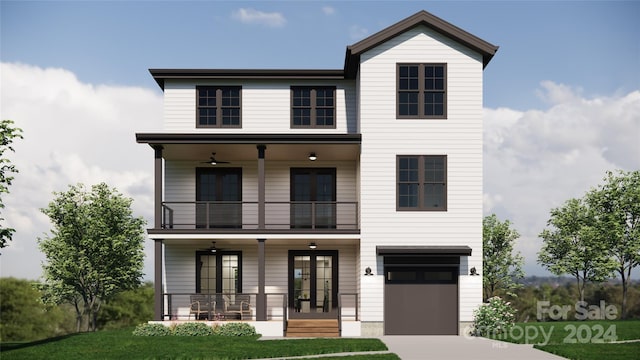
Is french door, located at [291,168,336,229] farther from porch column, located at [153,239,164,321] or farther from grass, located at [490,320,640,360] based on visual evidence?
grass, located at [490,320,640,360]

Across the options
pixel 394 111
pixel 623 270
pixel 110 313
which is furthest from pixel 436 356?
pixel 110 313

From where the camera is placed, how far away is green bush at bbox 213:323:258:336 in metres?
22.6

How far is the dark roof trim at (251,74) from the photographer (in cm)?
2641

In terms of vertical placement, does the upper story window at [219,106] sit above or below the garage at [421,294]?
above

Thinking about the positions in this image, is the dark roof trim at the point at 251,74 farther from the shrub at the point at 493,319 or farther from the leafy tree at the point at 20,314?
the leafy tree at the point at 20,314

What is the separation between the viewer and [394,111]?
23.5 m

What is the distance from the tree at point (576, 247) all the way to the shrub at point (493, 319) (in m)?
11.1

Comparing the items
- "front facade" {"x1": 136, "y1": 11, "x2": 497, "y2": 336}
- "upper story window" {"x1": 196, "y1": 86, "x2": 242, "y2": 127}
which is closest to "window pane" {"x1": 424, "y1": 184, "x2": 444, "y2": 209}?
"front facade" {"x1": 136, "y1": 11, "x2": 497, "y2": 336}

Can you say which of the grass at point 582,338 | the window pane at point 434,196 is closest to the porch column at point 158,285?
the window pane at point 434,196

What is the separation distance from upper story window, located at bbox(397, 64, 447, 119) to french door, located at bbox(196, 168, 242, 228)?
7.05 m

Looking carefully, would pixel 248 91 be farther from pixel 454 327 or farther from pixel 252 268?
pixel 454 327

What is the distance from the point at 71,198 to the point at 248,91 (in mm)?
10105

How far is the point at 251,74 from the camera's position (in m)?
26.5

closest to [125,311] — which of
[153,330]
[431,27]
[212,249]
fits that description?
[212,249]
